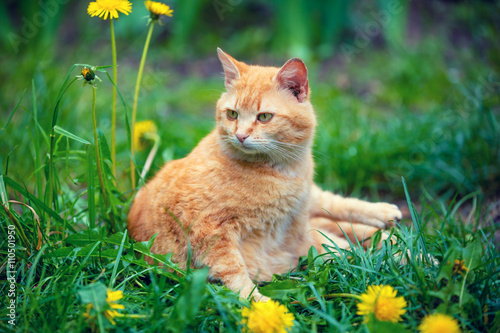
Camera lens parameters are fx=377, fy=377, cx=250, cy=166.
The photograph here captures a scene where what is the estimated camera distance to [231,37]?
19.4ft

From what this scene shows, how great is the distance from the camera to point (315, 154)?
3.23 meters

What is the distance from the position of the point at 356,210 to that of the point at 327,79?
118 inches

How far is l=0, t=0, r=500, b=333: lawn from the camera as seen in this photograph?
1.57 metres

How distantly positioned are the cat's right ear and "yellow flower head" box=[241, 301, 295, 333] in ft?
4.07

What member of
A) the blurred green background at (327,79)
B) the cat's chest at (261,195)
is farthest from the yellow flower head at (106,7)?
the cat's chest at (261,195)

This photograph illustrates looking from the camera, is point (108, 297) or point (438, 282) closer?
point (108, 297)

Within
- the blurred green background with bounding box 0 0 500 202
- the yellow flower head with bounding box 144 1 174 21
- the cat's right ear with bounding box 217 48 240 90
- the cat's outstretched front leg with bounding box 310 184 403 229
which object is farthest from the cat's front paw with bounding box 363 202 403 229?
the yellow flower head with bounding box 144 1 174 21

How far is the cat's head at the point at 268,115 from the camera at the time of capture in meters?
1.96

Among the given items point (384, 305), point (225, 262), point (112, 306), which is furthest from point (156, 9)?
point (384, 305)

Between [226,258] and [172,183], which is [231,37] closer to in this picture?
[172,183]

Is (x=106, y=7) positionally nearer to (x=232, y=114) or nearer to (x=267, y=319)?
(x=232, y=114)

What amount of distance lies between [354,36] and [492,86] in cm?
258

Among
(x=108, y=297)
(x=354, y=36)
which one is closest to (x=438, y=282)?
(x=108, y=297)

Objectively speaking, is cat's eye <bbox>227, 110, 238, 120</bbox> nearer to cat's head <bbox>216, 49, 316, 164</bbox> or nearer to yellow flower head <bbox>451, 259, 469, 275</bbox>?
cat's head <bbox>216, 49, 316, 164</bbox>
